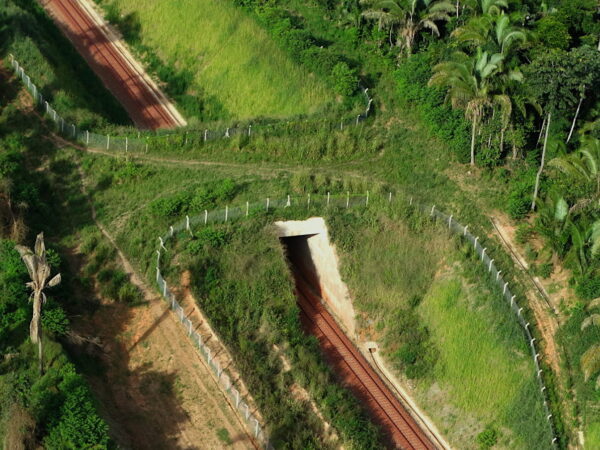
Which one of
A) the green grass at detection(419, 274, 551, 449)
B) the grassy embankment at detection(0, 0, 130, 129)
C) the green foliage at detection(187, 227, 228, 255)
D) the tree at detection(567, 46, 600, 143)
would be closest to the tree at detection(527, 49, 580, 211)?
the tree at detection(567, 46, 600, 143)

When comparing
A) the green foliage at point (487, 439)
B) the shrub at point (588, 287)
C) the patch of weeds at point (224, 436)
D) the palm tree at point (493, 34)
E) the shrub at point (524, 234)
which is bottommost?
the green foliage at point (487, 439)

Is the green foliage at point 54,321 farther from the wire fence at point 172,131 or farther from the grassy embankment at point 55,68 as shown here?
the grassy embankment at point 55,68

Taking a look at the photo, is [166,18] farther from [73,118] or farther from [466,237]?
[466,237]

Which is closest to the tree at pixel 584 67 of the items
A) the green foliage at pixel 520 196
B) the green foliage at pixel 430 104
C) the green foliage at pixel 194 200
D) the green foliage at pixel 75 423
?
the green foliage at pixel 520 196

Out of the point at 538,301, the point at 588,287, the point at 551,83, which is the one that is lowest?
the point at 538,301

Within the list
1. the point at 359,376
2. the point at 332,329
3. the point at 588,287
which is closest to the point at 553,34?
the point at 588,287

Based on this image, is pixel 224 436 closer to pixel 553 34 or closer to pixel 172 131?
pixel 172 131
